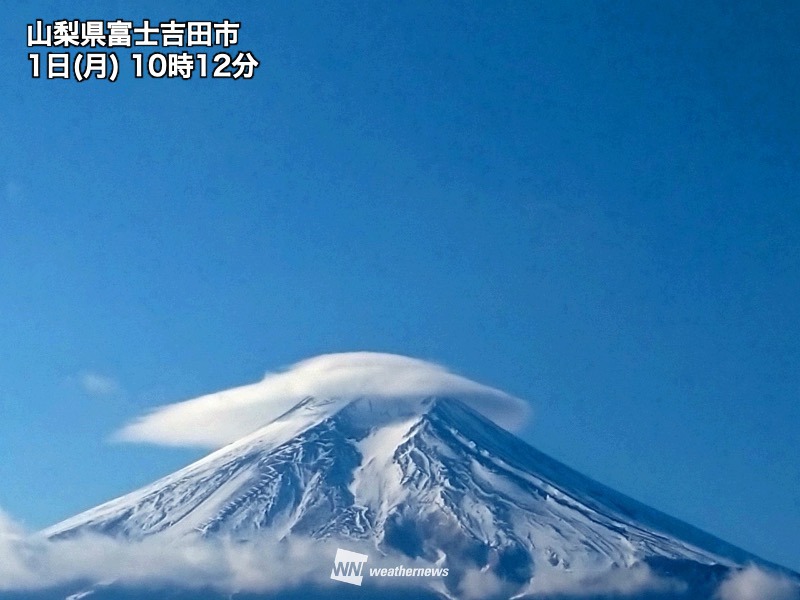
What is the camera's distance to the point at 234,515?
54.8 metres

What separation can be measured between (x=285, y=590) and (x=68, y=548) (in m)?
11.7

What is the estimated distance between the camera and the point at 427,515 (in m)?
53.7

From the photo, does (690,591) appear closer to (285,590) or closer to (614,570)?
(614,570)

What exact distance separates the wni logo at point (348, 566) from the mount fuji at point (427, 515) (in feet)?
2.46

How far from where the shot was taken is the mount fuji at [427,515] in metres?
51.2

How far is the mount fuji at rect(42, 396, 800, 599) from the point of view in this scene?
168 feet

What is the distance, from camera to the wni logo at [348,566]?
4762 centimetres

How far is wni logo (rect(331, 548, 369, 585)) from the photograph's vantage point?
1875 inches

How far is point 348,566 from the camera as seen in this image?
4947 centimetres

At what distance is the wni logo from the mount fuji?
0.75m

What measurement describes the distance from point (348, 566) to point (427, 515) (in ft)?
18.0

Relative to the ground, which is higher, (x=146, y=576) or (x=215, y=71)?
(x=215, y=71)

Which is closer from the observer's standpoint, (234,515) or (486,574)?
(486,574)

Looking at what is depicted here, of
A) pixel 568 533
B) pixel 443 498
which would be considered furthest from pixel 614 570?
pixel 443 498
